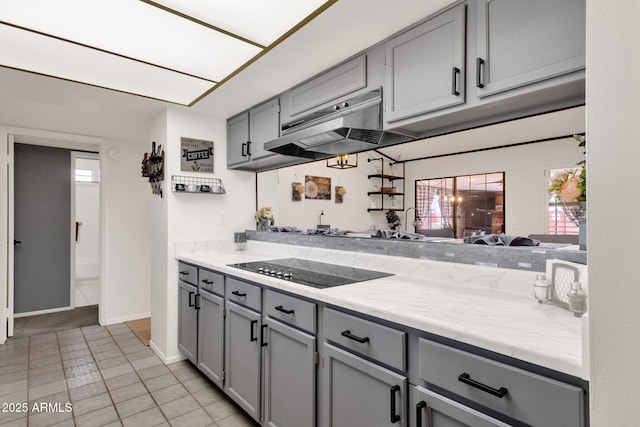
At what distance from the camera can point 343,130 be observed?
188 centimetres

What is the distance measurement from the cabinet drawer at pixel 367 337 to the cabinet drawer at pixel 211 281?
1072mm

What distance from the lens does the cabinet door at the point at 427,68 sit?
143cm

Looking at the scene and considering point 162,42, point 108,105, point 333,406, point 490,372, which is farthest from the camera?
point 108,105

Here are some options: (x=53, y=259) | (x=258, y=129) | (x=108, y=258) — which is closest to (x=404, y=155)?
(x=258, y=129)

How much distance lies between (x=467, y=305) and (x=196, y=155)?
102 inches

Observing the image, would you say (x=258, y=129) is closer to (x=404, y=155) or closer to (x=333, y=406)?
(x=404, y=155)

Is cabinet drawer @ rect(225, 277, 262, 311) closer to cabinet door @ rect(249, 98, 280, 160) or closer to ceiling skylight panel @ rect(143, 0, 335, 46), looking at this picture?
cabinet door @ rect(249, 98, 280, 160)

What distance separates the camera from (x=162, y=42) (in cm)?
183

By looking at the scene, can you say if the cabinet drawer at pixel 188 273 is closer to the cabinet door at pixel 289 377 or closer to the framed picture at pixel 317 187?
the cabinet door at pixel 289 377

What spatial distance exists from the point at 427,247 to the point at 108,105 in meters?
2.85

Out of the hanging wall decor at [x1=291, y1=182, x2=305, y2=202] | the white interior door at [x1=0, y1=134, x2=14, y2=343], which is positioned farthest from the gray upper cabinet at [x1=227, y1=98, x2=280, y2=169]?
the white interior door at [x1=0, y1=134, x2=14, y2=343]

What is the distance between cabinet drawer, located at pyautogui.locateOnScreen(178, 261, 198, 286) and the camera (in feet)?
8.67

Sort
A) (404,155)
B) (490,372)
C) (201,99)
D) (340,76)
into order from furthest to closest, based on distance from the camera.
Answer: (404,155)
(201,99)
(340,76)
(490,372)

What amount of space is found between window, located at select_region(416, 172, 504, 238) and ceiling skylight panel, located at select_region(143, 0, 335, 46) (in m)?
2.46
